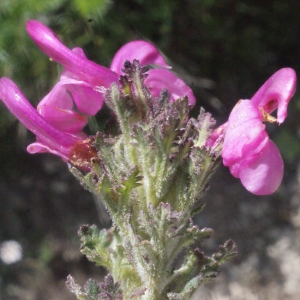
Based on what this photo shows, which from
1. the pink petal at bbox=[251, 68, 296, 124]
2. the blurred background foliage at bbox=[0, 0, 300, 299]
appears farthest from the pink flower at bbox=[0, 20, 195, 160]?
the blurred background foliage at bbox=[0, 0, 300, 299]

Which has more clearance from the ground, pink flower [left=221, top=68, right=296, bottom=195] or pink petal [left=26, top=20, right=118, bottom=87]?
pink petal [left=26, top=20, right=118, bottom=87]

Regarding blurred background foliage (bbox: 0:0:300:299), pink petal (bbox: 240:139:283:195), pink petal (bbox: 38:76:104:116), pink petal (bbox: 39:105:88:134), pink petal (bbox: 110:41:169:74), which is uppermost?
pink petal (bbox: 110:41:169:74)

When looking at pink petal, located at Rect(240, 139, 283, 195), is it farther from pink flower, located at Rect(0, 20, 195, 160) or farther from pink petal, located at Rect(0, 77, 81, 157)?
pink petal, located at Rect(0, 77, 81, 157)

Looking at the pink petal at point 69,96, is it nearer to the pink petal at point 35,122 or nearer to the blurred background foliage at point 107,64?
the pink petal at point 35,122

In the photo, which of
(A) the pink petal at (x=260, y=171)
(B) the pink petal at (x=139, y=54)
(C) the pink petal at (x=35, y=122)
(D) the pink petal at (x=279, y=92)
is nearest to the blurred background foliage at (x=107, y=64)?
(B) the pink petal at (x=139, y=54)

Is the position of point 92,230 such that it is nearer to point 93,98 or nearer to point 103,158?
point 103,158

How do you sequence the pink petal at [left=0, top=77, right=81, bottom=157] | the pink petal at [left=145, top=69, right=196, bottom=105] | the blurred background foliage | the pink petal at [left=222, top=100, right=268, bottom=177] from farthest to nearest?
the blurred background foliage, the pink petal at [left=145, top=69, right=196, bottom=105], the pink petal at [left=0, top=77, right=81, bottom=157], the pink petal at [left=222, top=100, right=268, bottom=177]

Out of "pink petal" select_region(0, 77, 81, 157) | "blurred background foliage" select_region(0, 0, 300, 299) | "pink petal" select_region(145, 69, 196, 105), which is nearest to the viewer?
"pink petal" select_region(0, 77, 81, 157)

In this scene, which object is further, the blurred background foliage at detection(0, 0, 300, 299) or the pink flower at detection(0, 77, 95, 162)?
the blurred background foliage at detection(0, 0, 300, 299)
